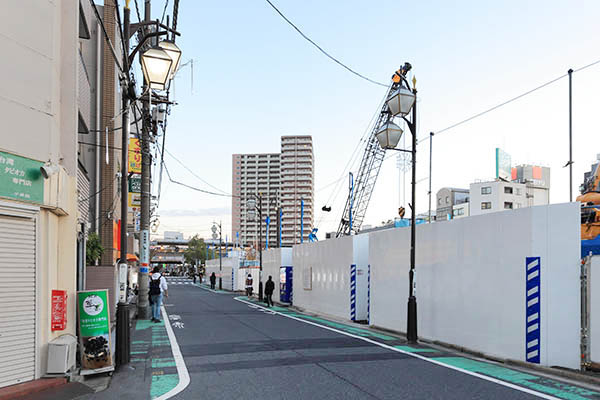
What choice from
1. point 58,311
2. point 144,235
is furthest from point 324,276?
point 58,311

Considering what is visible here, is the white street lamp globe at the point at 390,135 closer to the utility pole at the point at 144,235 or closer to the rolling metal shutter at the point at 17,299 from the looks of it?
the rolling metal shutter at the point at 17,299

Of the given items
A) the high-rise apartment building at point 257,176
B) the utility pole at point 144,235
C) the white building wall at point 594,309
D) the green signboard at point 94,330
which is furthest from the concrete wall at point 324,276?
the high-rise apartment building at point 257,176

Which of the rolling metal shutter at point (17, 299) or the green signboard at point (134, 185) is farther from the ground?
the green signboard at point (134, 185)

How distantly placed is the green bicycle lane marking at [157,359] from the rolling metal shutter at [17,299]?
2059mm

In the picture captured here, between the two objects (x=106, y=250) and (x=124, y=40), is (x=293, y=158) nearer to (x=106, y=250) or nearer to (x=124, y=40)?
(x=106, y=250)

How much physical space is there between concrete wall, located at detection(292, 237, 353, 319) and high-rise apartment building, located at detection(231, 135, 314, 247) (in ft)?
414

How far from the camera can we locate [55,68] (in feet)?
32.4

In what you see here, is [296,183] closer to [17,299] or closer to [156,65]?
[156,65]

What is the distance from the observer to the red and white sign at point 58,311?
370 inches

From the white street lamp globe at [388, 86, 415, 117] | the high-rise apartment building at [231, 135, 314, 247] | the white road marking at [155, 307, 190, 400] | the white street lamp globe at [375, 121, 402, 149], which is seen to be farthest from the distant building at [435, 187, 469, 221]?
the white road marking at [155, 307, 190, 400]

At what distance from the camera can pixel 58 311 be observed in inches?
375

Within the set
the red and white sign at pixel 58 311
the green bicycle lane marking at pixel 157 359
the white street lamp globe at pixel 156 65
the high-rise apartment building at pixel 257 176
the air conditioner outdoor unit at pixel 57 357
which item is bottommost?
the green bicycle lane marking at pixel 157 359

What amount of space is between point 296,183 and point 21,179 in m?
151

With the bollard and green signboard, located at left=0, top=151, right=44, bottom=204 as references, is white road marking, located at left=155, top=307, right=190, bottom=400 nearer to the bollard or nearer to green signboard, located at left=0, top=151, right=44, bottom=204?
the bollard
